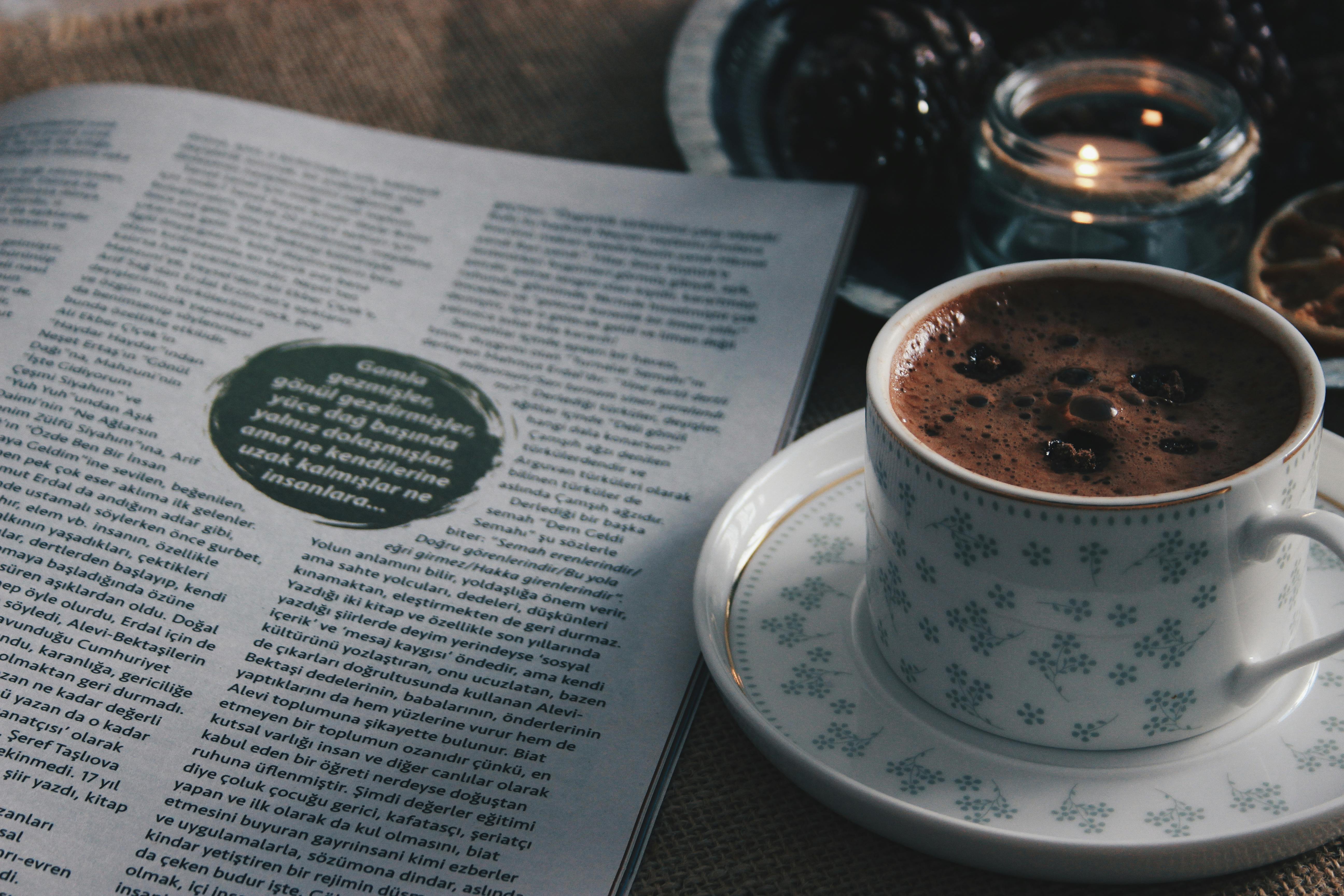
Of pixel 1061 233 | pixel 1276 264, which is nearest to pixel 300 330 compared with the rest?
pixel 1061 233

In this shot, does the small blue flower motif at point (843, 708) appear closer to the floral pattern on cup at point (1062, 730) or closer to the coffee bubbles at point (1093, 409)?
the floral pattern on cup at point (1062, 730)

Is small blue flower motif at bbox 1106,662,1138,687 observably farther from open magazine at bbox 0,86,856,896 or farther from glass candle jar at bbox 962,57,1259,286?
glass candle jar at bbox 962,57,1259,286

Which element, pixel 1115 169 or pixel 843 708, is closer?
pixel 843 708

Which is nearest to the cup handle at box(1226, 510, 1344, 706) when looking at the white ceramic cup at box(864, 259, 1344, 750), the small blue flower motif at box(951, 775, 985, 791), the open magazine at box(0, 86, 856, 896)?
the white ceramic cup at box(864, 259, 1344, 750)

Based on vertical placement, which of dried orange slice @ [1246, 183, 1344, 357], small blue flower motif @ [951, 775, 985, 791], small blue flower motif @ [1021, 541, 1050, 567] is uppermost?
small blue flower motif @ [1021, 541, 1050, 567]

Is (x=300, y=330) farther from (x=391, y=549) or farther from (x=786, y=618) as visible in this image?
(x=786, y=618)

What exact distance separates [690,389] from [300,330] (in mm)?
244

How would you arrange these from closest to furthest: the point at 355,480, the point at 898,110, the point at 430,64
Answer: the point at 355,480
the point at 898,110
the point at 430,64

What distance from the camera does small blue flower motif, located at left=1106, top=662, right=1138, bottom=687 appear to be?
40 cm

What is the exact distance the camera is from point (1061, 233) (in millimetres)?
644

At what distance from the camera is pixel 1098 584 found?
379mm

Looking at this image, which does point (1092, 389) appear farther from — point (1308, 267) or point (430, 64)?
point (430, 64)

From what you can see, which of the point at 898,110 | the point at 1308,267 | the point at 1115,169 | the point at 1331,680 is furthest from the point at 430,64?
the point at 1331,680

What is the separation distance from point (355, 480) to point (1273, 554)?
429 mm
